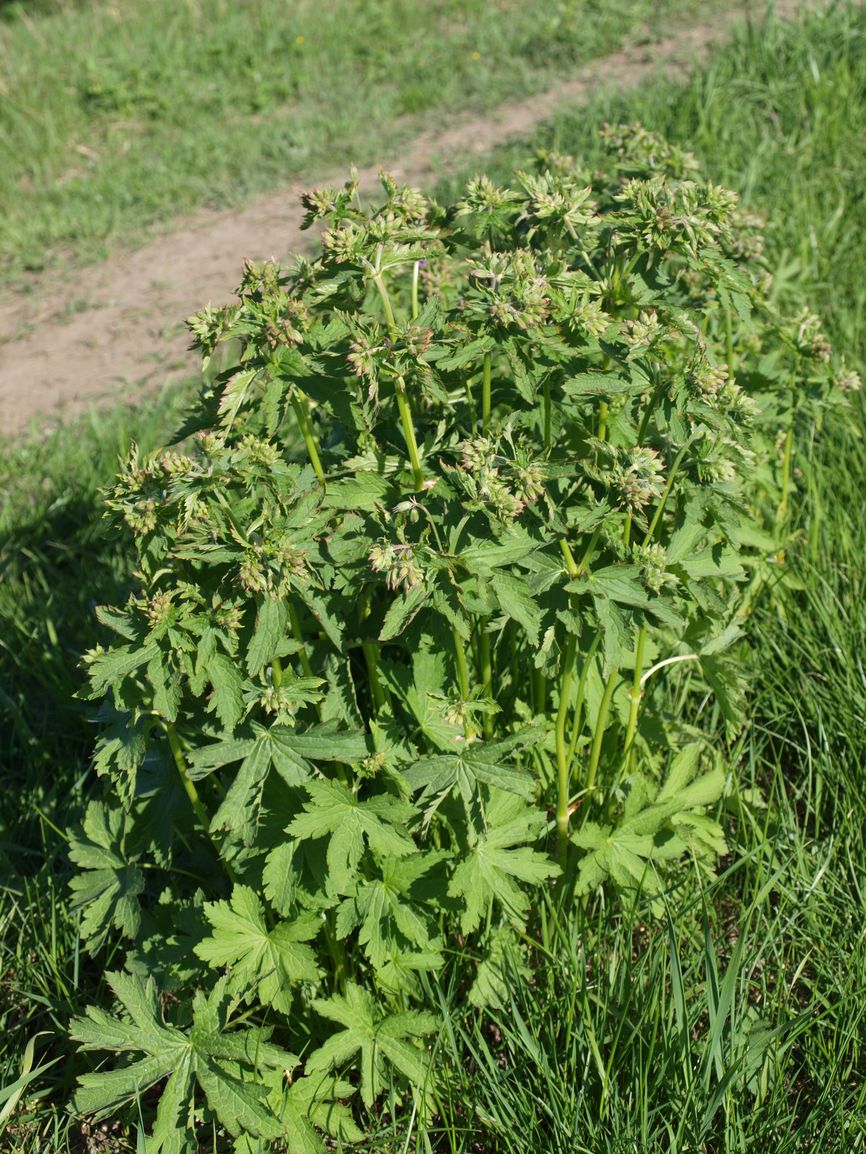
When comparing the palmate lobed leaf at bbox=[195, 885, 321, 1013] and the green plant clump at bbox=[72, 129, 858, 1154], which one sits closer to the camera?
the green plant clump at bbox=[72, 129, 858, 1154]

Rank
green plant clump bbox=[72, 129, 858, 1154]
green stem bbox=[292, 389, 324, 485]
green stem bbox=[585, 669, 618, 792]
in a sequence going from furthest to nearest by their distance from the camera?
green stem bbox=[585, 669, 618, 792], green stem bbox=[292, 389, 324, 485], green plant clump bbox=[72, 129, 858, 1154]

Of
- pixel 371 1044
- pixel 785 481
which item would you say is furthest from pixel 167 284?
pixel 371 1044

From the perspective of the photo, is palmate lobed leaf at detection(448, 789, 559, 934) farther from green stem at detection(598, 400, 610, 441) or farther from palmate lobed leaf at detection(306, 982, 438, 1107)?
green stem at detection(598, 400, 610, 441)

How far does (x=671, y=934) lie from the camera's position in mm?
2141

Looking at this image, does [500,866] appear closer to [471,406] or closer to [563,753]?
[563,753]

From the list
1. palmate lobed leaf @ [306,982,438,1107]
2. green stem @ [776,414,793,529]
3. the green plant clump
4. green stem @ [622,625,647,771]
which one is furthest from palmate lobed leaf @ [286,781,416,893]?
green stem @ [776,414,793,529]

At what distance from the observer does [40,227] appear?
22.1 feet

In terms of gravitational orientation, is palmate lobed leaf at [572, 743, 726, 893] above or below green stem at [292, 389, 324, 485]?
below

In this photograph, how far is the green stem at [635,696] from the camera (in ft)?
8.27

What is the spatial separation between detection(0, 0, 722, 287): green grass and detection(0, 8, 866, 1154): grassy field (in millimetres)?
3135

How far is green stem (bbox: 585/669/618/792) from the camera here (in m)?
2.49

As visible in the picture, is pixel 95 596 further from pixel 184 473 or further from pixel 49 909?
pixel 184 473

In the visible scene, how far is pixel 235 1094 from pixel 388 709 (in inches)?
33.7

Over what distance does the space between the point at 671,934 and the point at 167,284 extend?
506 centimetres
